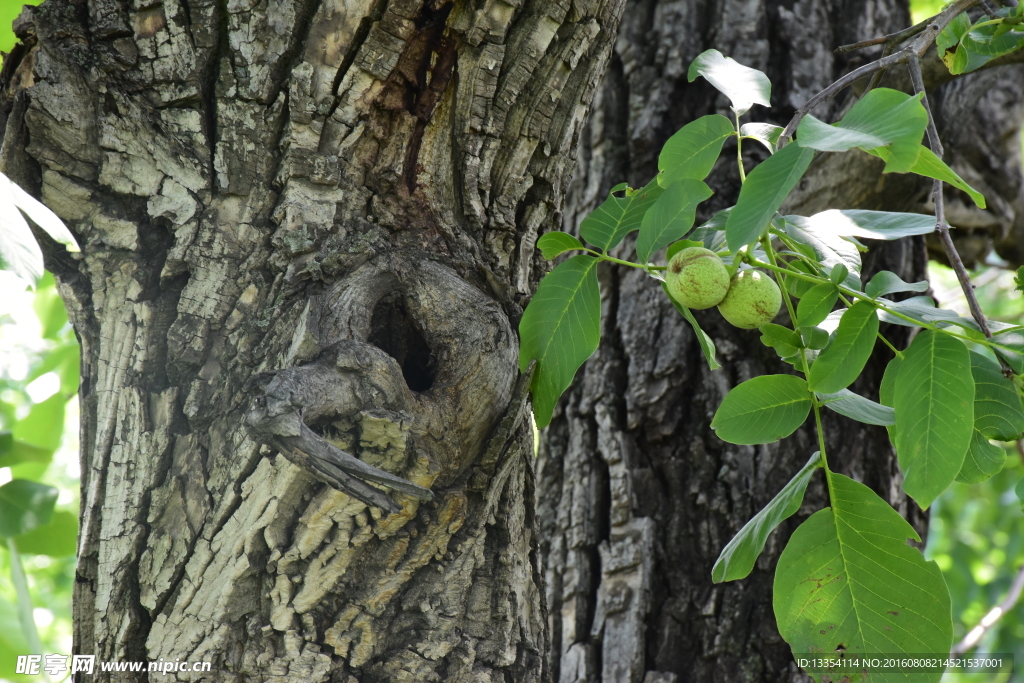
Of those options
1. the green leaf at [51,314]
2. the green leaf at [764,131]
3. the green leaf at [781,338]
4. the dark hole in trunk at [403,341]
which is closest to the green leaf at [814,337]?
the green leaf at [781,338]

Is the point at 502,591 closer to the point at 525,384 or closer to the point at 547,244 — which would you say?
the point at 525,384

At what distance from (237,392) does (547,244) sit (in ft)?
1.42

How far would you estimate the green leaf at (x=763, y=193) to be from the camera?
609mm

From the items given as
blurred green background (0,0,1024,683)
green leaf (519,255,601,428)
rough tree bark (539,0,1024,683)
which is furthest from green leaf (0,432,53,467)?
rough tree bark (539,0,1024,683)

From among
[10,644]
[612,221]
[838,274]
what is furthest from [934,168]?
[10,644]

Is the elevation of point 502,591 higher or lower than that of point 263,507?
lower

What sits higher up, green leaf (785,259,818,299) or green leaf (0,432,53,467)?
green leaf (785,259,818,299)

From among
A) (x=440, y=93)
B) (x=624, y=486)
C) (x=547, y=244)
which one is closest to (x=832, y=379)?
(x=547, y=244)

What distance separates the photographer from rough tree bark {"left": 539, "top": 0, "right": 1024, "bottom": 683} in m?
1.62

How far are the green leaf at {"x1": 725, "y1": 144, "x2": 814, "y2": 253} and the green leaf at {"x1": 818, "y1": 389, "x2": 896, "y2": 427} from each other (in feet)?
1.08

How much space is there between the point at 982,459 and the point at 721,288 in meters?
0.37

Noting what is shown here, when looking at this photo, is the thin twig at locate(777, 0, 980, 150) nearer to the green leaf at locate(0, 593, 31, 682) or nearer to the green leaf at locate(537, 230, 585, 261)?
the green leaf at locate(537, 230, 585, 261)

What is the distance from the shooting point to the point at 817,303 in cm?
74

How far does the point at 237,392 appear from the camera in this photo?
0.90 metres
